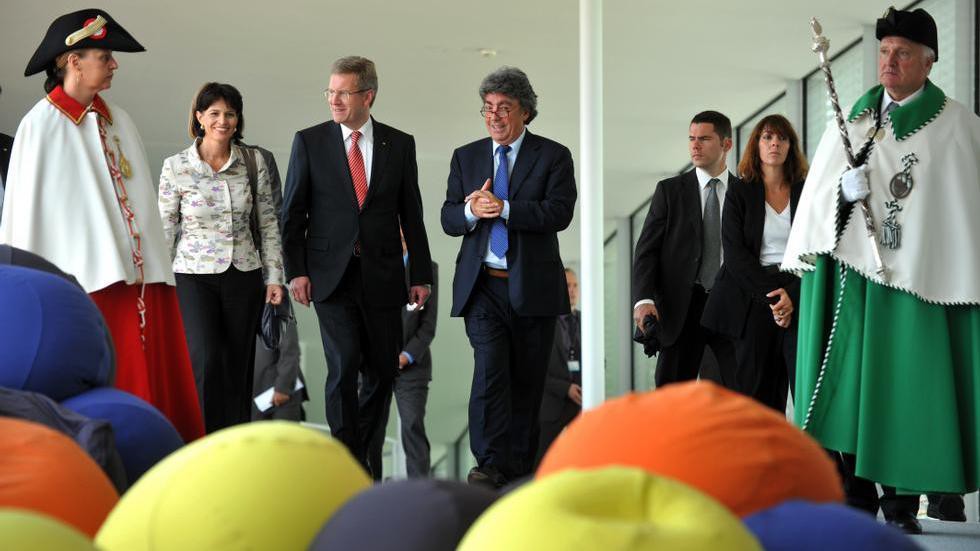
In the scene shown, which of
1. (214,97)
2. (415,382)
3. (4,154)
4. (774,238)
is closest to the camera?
(214,97)

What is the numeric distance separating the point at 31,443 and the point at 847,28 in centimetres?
912

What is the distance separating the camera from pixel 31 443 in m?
1.99

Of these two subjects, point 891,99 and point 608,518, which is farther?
point 891,99

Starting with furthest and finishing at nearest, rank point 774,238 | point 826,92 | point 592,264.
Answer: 1. point 826,92
2. point 592,264
3. point 774,238

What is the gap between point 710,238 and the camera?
652 cm

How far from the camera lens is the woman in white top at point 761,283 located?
19.9 feet

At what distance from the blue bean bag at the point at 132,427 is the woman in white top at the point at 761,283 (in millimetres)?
3681

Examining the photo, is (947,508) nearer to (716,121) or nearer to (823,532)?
(716,121)

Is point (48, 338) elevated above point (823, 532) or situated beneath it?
elevated above

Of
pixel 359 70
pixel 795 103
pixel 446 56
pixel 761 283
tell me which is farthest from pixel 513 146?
pixel 795 103

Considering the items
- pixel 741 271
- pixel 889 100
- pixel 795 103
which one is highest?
pixel 795 103

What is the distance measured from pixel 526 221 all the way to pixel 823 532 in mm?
4124

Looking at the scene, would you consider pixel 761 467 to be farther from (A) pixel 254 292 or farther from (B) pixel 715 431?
(A) pixel 254 292

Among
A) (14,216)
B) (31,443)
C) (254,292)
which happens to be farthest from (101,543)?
(254,292)
